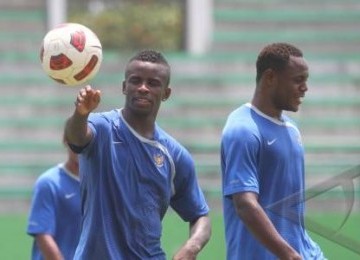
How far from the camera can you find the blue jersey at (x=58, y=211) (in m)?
8.16

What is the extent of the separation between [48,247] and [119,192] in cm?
214

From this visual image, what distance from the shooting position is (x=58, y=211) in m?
8.26

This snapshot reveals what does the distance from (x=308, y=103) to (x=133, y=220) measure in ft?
36.3

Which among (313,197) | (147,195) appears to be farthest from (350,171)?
(147,195)

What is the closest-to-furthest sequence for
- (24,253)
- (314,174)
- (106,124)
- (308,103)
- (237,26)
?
(106,124) < (24,253) < (314,174) < (308,103) < (237,26)

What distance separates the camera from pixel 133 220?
605cm

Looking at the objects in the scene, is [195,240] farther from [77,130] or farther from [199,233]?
[77,130]

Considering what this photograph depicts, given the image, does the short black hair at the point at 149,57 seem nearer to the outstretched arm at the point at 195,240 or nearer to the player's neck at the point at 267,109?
the player's neck at the point at 267,109

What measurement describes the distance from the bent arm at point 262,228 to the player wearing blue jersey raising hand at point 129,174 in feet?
1.40

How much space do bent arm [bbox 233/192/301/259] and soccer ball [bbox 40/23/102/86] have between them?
1041 mm

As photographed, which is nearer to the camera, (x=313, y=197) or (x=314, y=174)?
(x=313, y=197)

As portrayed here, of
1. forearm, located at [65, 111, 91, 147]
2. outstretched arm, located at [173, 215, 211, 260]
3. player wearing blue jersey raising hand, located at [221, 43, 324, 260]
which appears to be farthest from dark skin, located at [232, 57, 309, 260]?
forearm, located at [65, 111, 91, 147]

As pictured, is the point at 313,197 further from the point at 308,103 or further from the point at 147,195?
the point at 308,103

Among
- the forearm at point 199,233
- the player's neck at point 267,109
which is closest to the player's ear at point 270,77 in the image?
the player's neck at point 267,109
